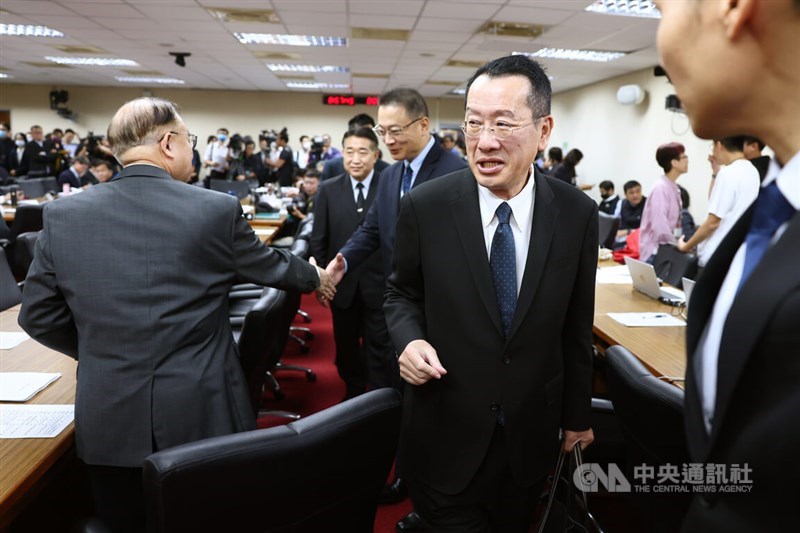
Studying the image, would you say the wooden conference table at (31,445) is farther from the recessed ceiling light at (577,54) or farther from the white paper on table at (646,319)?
the recessed ceiling light at (577,54)

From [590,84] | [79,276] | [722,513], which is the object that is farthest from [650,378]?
[590,84]

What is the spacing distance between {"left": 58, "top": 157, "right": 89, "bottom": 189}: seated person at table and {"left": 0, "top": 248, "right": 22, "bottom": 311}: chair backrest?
17.5 ft

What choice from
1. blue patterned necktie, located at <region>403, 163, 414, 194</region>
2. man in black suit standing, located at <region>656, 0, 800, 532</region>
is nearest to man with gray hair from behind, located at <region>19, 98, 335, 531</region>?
blue patterned necktie, located at <region>403, 163, 414, 194</region>

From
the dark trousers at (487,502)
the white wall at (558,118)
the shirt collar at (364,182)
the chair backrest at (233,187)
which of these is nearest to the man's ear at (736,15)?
the dark trousers at (487,502)

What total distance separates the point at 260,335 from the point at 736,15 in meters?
1.95

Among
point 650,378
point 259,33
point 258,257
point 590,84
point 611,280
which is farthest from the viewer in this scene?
point 590,84

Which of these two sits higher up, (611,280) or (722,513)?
(722,513)

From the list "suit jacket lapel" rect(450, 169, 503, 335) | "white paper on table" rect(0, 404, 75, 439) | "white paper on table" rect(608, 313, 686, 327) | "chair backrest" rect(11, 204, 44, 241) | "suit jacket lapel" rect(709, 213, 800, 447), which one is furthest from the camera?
"chair backrest" rect(11, 204, 44, 241)

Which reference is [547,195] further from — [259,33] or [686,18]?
[259,33]

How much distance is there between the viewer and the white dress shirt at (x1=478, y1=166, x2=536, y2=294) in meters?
1.42

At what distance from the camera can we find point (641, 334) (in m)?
2.39

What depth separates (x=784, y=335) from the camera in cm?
46

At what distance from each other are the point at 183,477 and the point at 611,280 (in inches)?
122

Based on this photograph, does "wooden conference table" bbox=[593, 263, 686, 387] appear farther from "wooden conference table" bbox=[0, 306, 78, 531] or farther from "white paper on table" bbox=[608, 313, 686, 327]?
"wooden conference table" bbox=[0, 306, 78, 531]
